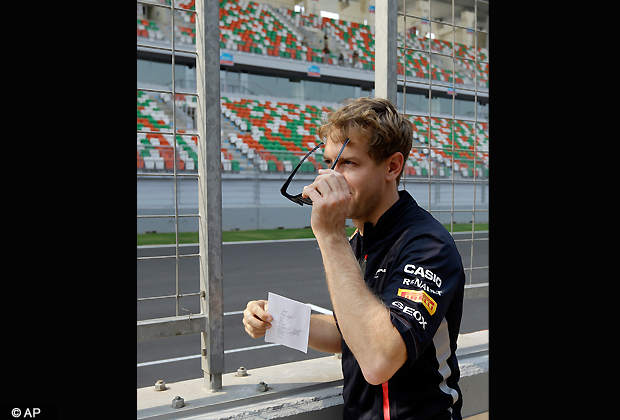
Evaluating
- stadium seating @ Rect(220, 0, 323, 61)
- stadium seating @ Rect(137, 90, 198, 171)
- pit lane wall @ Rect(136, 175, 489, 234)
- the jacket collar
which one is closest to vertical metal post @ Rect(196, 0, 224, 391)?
the jacket collar

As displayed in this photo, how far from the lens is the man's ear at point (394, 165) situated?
5.00 feet

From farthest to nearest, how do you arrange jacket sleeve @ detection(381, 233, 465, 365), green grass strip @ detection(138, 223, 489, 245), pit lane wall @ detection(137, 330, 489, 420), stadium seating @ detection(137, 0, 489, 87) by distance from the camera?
stadium seating @ detection(137, 0, 489, 87) → green grass strip @ detection(138, 223, 489, 245) → pit lane wall @ detection(137, 330, 489, 420) → jacket sleeve @ detection(381, 233, 465, 365)

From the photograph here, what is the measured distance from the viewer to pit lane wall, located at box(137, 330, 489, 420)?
1.73 meters

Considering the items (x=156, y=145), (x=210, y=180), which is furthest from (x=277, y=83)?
(x=210, y=180)

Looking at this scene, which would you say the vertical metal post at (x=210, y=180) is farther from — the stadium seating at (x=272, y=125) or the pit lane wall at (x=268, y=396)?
the stadium seating at (x=272, y=125)

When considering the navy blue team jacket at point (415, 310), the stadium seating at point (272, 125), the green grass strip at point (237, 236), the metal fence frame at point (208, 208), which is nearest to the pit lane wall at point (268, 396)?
the metal fence frame at point (208, 208)

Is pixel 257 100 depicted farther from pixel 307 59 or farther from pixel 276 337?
pixel 276 337

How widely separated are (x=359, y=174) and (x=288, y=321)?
0.56 metres

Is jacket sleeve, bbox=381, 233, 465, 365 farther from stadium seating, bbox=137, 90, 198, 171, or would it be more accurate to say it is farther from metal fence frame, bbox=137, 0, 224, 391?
stadium seating, bbox=137, 90, 198, 171

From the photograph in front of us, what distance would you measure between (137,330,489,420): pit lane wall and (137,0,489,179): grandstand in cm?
1336

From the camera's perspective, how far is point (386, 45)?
224 cm
